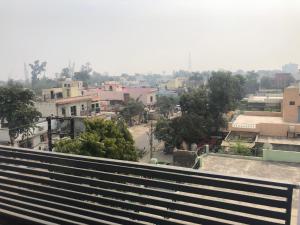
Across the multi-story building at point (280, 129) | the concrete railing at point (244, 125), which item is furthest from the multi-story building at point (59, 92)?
the concrete railing at point (244, 125)

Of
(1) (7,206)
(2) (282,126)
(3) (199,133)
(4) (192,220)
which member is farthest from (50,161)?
(3) (199,133)

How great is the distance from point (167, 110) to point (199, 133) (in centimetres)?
1220

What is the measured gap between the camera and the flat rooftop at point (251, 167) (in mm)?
7793

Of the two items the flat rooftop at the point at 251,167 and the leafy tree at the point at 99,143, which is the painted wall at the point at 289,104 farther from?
the leafy tree at the point at 99,143

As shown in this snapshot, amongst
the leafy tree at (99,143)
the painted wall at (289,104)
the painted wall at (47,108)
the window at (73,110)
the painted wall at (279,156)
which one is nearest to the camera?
the leafy tree at (99,143)

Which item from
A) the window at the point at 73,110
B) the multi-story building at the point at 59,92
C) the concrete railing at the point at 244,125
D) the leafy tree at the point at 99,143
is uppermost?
the multi-story building at the point at 59,92

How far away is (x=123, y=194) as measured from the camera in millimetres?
1714

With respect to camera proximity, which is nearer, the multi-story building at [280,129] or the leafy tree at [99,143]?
the leafy tree at [99,143]

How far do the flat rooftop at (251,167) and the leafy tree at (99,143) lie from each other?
2.08 metres

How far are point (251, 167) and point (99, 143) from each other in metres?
4.02

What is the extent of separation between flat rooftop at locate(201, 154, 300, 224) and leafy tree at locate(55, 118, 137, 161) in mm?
2077

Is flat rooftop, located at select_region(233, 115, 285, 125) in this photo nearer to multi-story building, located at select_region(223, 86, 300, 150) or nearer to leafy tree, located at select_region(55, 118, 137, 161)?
multi-story building, located at select_region(223, 86, 300, 150)

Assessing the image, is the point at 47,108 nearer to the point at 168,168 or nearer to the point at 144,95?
the point at 144,95

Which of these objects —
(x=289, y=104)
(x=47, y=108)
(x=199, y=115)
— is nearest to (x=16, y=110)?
(x=47, y=108)
